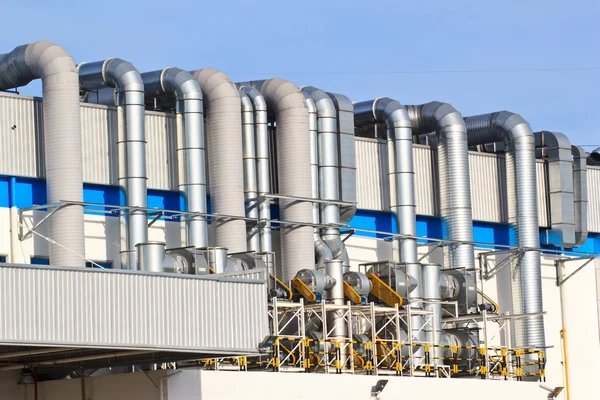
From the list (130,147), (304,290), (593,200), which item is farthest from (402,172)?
(130,147)

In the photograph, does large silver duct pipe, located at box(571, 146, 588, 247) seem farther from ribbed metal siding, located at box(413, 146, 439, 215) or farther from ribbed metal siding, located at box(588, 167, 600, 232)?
ribbed metal siding, located at box(413, 146, 439, 215)

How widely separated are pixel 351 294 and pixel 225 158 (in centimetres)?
548

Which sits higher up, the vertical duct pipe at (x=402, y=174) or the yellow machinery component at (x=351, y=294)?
the vertical duct pipe at (x=402, y=174)

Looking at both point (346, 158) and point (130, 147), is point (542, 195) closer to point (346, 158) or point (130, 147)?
point (346, 158)

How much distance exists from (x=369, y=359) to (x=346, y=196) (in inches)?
240

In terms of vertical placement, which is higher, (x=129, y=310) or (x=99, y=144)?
(x=99, y=144)

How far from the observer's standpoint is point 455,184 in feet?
147

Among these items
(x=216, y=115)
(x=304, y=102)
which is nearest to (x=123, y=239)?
(x=216, y=115)

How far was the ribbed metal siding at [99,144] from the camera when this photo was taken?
37656 mm

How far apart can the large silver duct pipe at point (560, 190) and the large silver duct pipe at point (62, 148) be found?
19.2 meters

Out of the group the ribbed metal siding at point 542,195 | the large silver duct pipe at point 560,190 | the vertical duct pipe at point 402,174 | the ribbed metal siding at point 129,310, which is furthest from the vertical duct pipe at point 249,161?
the large silver duct pipe at point 560,190

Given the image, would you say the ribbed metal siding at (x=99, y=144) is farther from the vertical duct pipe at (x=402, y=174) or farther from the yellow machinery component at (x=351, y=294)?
the vertical duct pipe at (x=402, y=174)

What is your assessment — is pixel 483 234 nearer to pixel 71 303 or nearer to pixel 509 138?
pixel 509 138

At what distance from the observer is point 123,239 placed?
37438 mm
